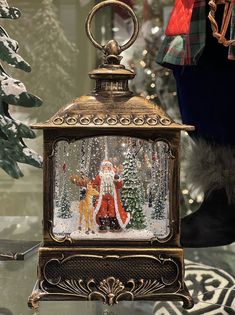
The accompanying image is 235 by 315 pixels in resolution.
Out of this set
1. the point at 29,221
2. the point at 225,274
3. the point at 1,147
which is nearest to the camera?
the point at 225,274

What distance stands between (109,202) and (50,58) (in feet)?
2.64

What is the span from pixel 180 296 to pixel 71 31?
89cm

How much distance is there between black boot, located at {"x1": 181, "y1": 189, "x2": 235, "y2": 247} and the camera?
1.10 m

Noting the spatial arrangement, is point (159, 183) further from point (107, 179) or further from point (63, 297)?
point (63, 297)

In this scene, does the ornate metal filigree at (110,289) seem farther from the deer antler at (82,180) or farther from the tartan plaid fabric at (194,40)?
the tartan plaid fabric at (194,40)

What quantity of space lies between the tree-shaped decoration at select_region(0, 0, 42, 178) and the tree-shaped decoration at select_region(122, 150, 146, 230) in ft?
1.82

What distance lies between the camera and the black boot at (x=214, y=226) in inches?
43.3

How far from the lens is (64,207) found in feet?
2.49

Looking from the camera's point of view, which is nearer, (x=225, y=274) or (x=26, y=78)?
(x=225, y=274)

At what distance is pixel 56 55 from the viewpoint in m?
1.47

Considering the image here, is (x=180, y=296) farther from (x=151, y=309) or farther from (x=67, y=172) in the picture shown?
(x=67, y=172)

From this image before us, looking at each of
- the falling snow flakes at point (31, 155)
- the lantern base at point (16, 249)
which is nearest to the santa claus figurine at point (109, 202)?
the lantern base at point (16, 249)

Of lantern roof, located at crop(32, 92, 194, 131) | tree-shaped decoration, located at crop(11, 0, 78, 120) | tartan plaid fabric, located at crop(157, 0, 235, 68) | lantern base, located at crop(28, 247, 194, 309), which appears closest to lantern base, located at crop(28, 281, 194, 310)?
lantern base, located at crop(28, 247, 194, 309)

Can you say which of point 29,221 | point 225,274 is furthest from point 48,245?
point 29,221
